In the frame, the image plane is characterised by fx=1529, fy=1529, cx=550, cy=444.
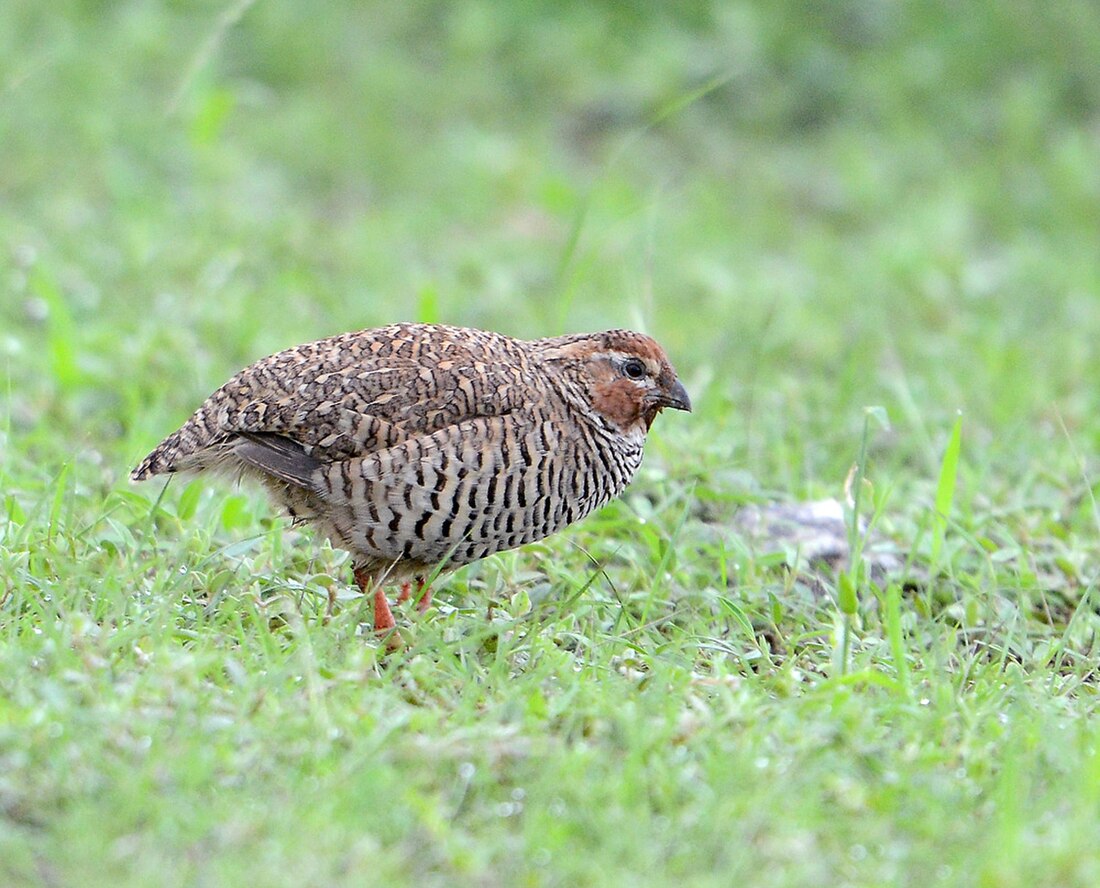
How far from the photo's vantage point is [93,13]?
985cm

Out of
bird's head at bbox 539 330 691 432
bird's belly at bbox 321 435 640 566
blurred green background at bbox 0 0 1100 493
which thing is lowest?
bird's belly at bbox 321 435 640 566

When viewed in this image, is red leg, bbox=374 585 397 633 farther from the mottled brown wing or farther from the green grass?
the mottled brown wing

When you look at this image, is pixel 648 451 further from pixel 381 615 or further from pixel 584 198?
pixel 584 198

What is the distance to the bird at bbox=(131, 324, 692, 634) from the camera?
4078mm

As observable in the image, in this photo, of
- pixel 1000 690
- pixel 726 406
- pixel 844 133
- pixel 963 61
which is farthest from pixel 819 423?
pixel 963 61

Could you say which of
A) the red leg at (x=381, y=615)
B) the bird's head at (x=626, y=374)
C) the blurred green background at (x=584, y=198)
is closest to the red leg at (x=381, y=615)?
the red leg at (x=381, y=615)

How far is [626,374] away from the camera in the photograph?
179 inches

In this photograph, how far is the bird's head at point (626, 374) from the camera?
4508 mm

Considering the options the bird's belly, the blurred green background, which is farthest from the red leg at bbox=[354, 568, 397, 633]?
the blurred green background

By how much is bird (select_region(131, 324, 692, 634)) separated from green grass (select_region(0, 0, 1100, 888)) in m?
→ 0.20

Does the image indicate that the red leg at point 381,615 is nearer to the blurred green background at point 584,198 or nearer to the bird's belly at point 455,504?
the bird's belly at point 455,504

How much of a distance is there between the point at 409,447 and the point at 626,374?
2.60ft

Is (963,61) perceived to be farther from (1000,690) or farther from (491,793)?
(491,793)

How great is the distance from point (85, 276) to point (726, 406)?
2947 mm
